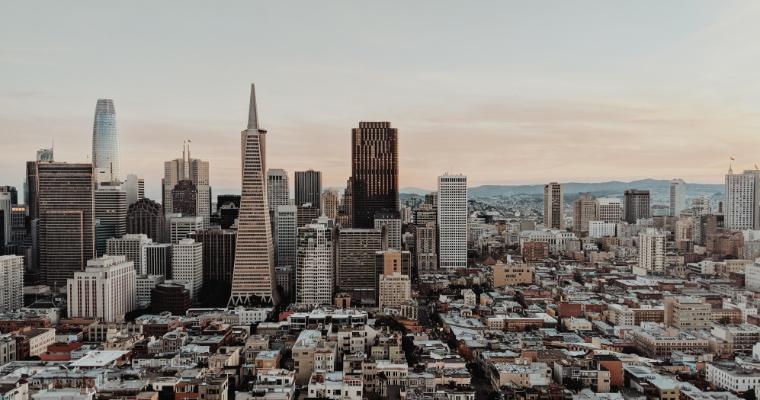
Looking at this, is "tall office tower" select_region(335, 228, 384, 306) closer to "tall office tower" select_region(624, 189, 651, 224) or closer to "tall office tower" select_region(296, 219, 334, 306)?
"tall office tower" select_region(296, 219, 334, 306)

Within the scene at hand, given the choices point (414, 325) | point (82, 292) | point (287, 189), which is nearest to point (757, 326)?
point (414, 325)

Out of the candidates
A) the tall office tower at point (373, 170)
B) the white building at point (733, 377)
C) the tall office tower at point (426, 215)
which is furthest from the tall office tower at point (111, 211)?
the white building at point (733, 377)

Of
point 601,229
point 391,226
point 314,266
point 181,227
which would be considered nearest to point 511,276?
point 391,226

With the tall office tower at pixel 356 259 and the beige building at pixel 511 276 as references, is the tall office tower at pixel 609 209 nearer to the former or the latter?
the beige building at pixel 511 276

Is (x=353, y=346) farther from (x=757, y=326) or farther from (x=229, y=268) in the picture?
(x=229, y=268)

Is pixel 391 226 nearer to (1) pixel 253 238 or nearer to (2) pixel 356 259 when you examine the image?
(2) pixel 356 259
